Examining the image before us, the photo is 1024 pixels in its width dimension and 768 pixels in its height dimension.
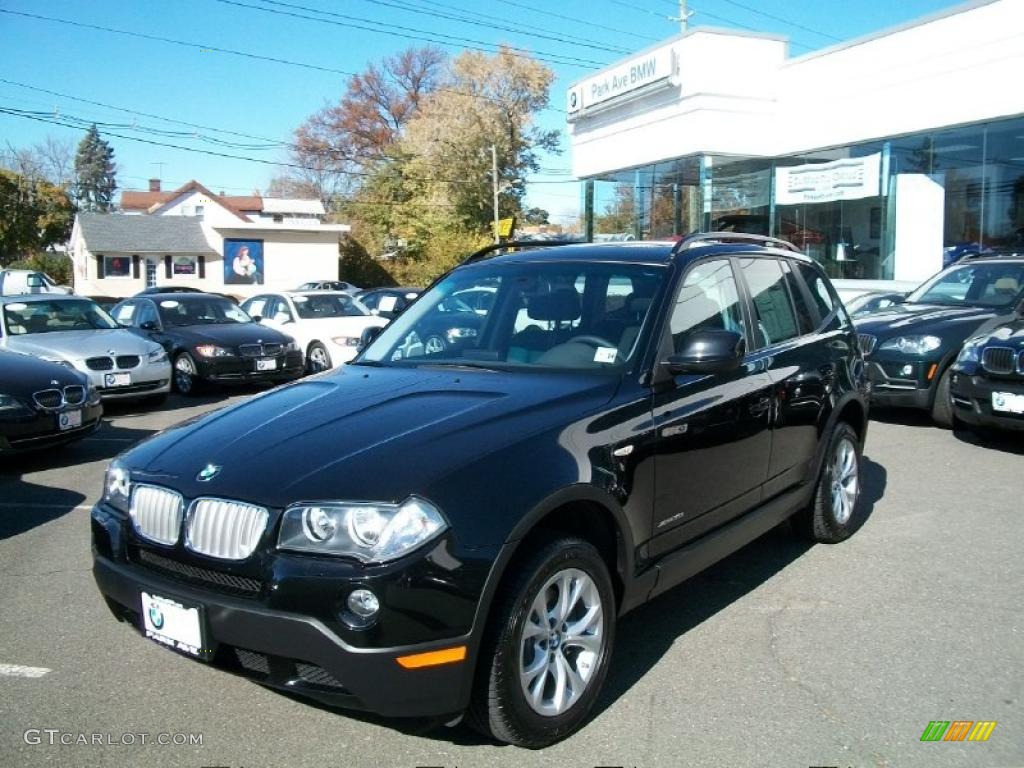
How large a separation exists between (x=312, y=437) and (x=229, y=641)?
763 mm

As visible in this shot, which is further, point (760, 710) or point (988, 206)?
point (988, 206)

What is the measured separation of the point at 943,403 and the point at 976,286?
1842 millimetres

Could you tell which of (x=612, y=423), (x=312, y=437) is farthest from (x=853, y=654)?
(x=312, y=437)

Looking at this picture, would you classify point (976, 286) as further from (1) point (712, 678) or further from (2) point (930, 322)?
(1) point (712, 678)

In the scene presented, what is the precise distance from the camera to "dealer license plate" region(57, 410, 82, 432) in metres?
7.68

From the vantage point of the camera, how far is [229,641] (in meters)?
2.84

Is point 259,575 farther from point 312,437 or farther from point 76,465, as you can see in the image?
point 76,465

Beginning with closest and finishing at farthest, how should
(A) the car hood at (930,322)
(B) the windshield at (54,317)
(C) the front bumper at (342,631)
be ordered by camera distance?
(C) the front bumper at (342,631) → (A) the car hood at (930,322) → (B) the windshield at (54,317)

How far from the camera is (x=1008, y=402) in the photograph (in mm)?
7617

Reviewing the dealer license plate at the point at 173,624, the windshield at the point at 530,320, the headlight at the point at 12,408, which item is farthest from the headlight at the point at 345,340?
the dealer license plate at the point at 173,624

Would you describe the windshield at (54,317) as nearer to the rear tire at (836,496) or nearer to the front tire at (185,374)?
the front tire at (185,374)

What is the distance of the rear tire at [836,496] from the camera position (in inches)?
207

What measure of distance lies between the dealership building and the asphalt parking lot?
1366 centimetres

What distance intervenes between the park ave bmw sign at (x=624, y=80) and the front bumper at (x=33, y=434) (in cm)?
1708
